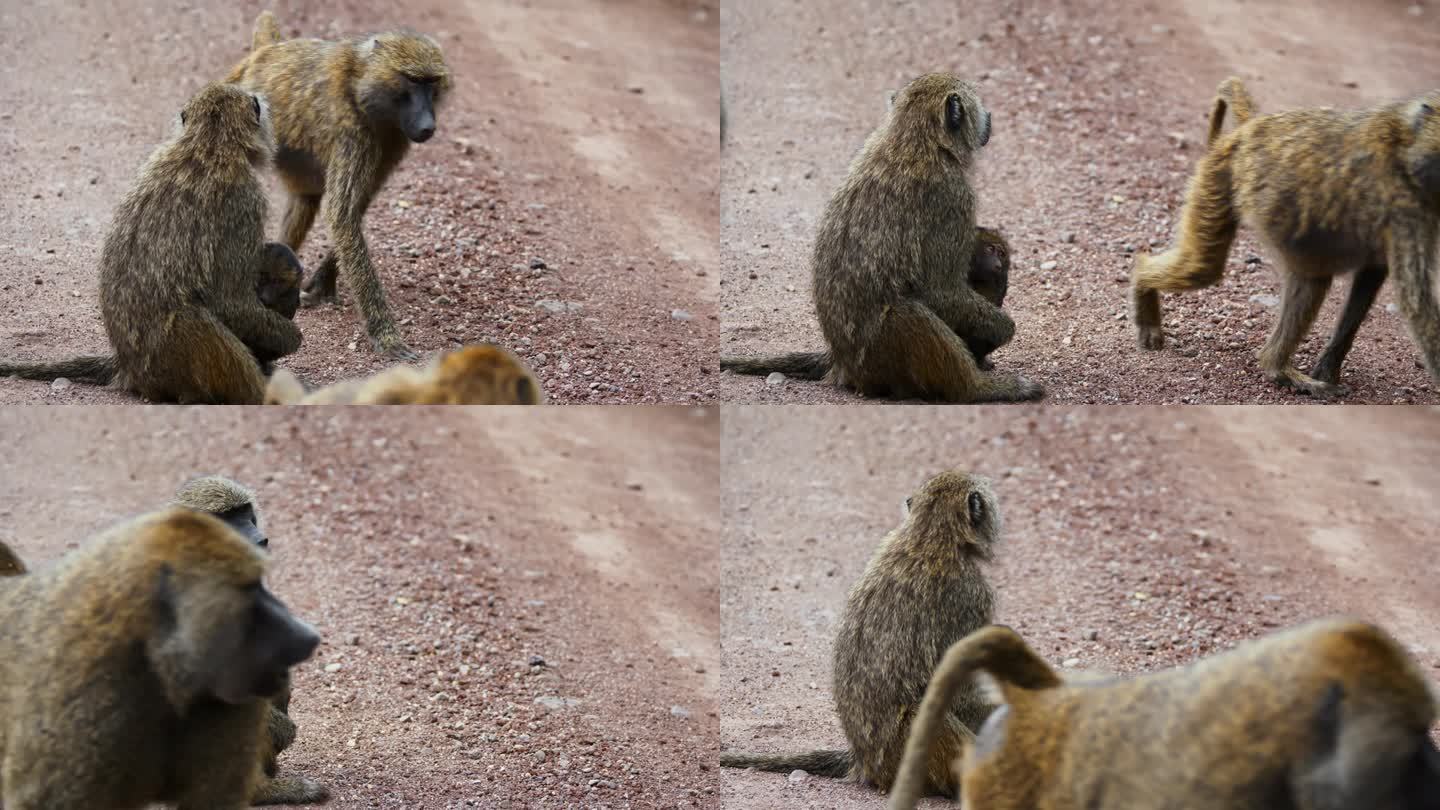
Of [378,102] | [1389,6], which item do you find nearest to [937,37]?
[1389,6]

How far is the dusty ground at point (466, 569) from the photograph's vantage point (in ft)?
24.5

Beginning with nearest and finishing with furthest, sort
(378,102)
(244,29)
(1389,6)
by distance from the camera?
(378,102)
(244,29)
(1389,6)

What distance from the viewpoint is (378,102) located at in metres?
8.40

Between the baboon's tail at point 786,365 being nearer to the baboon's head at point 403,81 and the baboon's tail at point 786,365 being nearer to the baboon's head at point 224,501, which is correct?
the baboon's head at point 403,81

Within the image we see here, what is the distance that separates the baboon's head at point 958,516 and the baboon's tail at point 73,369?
4.10 m

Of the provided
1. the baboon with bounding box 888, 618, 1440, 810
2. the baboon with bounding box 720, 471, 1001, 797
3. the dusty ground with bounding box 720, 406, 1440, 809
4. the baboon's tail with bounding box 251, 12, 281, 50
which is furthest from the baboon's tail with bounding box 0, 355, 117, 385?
the baboon with bounding box 888, 618, 1440, 810

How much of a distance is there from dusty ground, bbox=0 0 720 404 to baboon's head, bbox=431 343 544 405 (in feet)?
10.3

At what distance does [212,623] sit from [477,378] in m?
1.39

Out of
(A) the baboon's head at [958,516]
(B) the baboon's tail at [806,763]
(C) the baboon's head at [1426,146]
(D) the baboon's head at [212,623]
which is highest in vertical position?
(C) the baboon's head at [1426,146]

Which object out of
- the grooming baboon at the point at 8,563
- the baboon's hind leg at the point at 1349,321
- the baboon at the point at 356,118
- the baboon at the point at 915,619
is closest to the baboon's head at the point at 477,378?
the grooming baboon at the point at 8,563

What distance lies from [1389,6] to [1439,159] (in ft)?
26.0

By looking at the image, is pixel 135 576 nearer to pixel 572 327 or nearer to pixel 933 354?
pixel 933 354

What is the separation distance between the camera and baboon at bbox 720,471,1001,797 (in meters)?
6.52

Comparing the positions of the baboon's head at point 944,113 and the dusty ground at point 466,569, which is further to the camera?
the baboon's head at point 944,113
